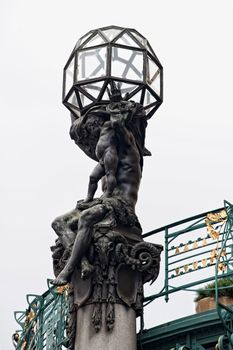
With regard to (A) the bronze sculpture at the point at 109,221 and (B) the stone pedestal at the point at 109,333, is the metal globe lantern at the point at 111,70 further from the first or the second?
(B) the stone pedestal at the point at 109,333

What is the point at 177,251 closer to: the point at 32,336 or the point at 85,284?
the point at 85,284

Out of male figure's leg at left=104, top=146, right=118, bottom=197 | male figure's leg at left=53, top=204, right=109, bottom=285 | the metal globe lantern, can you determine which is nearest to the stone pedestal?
male figure's leg at left=53, top=204, right=109, bottom=285

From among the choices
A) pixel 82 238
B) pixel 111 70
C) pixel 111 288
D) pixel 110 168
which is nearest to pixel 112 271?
pixel 111 288

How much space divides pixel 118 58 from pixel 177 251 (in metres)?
3.03

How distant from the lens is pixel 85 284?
13.6m

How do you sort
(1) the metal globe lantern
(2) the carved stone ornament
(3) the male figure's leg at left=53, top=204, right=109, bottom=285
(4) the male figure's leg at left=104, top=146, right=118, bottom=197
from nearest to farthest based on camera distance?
(2) the carved stone ornament, (3) the male figure's leg at left=53, top=204, right=109, bottom=285, (4) the male figure's leg at left=104, top=146, right=118, bottom=197, (1) the metal globe lantern

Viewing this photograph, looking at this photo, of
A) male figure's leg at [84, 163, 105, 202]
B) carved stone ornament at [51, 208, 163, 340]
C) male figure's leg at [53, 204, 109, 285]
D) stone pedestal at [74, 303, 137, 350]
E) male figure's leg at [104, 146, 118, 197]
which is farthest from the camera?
male figure's leg at [84, 163, 105, 202]

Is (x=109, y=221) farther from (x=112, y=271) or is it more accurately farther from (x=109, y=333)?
(x=109, y=333)

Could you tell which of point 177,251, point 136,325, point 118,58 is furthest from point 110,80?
point 136,325

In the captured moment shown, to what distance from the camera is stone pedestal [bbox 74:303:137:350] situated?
43.1ft

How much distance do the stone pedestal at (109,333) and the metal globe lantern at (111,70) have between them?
3.29 meters

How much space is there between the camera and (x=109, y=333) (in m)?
13.2

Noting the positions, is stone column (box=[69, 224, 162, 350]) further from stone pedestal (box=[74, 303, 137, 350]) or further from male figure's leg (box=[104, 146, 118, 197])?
male figure's leg (box=[104, 146, 118, 197])

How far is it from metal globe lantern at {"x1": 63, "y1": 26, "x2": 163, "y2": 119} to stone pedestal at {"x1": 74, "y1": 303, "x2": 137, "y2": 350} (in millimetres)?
3287
